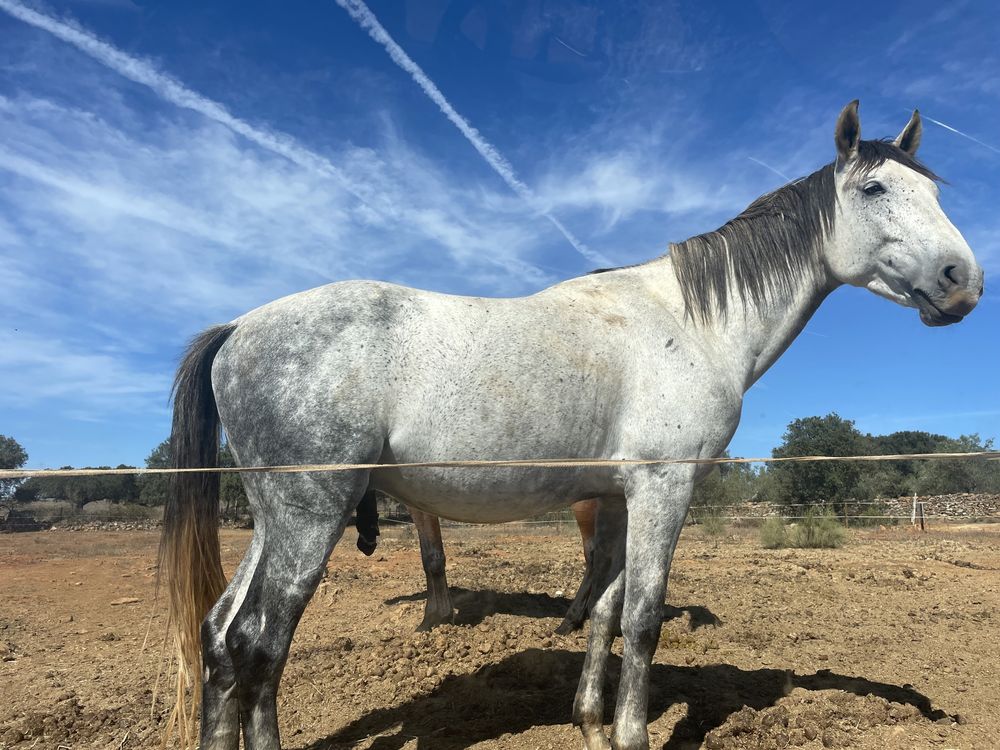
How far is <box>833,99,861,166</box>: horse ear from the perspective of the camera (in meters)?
3.81

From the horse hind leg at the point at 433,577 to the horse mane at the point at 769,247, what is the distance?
11.2 ft

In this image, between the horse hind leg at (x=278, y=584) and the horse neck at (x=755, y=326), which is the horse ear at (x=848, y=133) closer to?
the horse neck at (x=755, y=326)

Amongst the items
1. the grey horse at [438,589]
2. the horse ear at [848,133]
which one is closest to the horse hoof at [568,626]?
the grey horse at [438,589]

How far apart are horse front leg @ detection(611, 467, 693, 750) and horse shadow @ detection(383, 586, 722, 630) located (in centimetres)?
293

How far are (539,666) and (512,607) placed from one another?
225cm

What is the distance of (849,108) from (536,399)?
2.64 m

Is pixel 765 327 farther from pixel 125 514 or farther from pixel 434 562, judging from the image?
pixel 125 514

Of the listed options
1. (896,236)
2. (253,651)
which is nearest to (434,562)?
(253,651)

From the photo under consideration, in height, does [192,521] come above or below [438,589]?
above

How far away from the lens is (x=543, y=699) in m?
4.26

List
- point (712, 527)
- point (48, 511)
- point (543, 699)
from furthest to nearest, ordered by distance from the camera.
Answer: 1. point (48, 511)
2. point (712, 527)
3. point (543, 699)

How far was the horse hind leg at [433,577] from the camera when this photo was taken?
606cm

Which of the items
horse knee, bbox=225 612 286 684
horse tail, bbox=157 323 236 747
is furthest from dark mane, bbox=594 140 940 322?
horse knee, bbox=225 612 286 684

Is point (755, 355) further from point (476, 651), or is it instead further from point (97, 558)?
point (97, 558)
